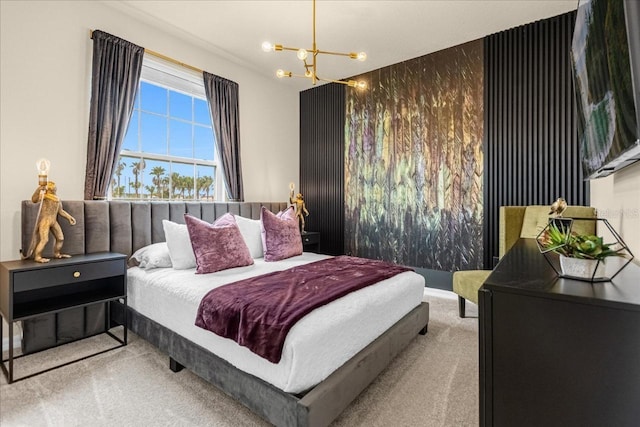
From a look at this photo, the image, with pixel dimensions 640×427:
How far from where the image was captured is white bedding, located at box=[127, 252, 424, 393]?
152 cm

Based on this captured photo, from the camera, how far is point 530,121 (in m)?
3.38

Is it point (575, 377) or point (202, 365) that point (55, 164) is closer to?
point (202, 365)

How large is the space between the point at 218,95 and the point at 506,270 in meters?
3.81

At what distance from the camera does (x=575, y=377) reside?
81 cm

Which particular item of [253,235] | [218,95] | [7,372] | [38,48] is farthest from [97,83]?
[7,372]

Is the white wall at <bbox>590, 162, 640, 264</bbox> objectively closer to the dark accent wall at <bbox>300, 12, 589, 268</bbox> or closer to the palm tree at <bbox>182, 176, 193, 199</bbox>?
the dark accent wall at <bbox>300, 12, 589, 268</bbox>

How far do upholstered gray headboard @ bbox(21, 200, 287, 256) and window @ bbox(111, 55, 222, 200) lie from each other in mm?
346

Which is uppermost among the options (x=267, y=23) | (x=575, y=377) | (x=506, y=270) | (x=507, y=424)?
(x=267, y=23)

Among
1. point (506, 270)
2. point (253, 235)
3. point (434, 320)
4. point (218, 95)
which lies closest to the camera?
point (506, 270)

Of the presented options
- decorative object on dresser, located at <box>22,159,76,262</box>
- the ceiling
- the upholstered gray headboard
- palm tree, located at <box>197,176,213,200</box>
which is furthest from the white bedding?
the ceiling

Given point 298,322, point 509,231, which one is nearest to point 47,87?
point 298,322

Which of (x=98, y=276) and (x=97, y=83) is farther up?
(x=97, y=83)

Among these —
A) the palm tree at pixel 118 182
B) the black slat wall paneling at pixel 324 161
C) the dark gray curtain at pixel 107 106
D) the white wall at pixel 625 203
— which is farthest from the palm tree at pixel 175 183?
the white wall at pixel 625 203

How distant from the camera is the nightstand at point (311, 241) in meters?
4.51
